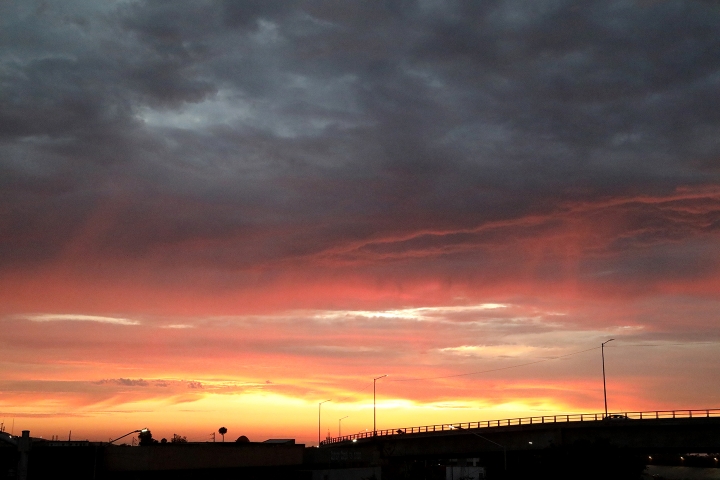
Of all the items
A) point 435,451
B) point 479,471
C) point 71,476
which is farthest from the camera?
point 479,471

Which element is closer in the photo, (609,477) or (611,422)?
(609,477)

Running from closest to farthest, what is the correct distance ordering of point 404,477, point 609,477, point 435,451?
point 609,477 < point 435,451 < point 404,477

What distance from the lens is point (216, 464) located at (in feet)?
324

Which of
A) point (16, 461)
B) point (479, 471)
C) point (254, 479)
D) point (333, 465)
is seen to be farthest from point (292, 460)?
point (479, 471)

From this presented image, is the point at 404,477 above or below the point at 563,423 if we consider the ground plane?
below

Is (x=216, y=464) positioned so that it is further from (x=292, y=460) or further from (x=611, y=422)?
(x=611, y=422)

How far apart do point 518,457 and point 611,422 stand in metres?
36.1

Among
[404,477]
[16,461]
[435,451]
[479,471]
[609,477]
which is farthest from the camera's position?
[479,471]

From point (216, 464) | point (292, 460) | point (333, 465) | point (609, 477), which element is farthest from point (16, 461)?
point (609, 477)

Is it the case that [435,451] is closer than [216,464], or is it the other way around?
[216,464]

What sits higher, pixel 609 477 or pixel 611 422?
pixel 611 422

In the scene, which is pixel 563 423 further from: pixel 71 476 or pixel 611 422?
pixel 71 476

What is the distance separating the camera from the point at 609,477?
95688 millimetres

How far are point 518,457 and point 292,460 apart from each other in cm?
5037
